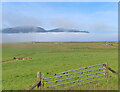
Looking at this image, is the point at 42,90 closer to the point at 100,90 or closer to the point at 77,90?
the point at 77,90

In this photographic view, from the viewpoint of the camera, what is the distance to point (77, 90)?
24.1 feet

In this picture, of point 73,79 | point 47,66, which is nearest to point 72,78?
point 73,79

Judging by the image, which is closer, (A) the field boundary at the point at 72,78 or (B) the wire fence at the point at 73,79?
(A) the field boundary at the point at 72,78

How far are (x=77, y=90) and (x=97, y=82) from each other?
248 centimetres

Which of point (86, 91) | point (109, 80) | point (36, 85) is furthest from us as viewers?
point (109, 80)

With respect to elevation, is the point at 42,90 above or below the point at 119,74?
below

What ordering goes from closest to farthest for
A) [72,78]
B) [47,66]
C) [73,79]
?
1. [72,78]
2. [73,79]
3. [47,66]

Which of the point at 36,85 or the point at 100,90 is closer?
the point at 100,90

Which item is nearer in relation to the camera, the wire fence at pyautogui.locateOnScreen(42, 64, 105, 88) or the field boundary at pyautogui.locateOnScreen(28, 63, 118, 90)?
the field boundary at pyautogui.locateOnScreen(28, 63, 118, 90)

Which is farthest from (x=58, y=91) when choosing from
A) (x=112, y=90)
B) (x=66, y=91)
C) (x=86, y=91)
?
(x=112, y=90)

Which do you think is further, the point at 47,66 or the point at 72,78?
the point at 47,66

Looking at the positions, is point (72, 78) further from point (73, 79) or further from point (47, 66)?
point (47, 66)

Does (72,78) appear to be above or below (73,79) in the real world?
above

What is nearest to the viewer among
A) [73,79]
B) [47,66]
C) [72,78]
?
[72,78]
